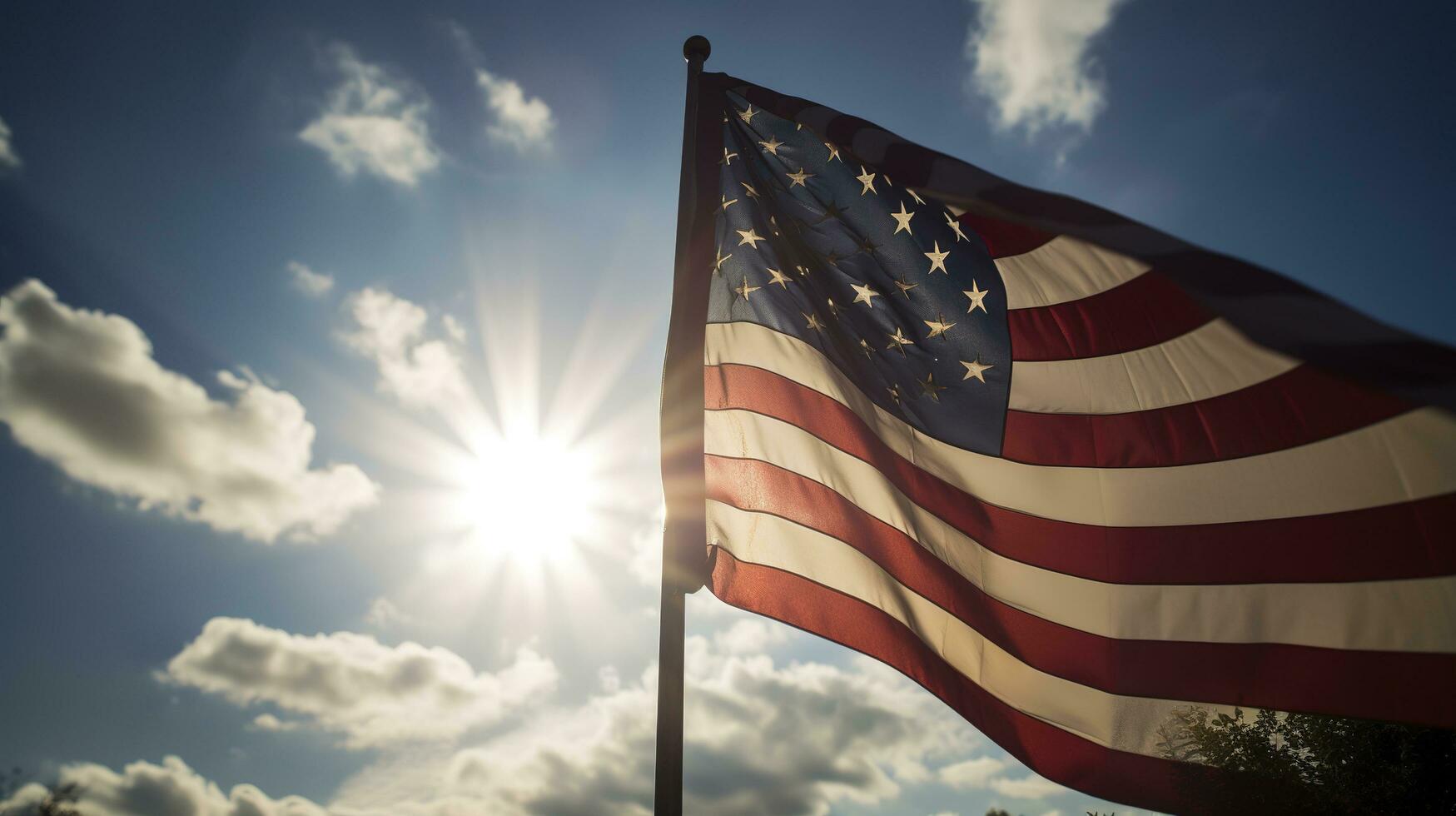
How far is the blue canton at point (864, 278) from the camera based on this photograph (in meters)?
4.82

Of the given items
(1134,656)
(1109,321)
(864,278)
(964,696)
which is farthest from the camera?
(864,278)

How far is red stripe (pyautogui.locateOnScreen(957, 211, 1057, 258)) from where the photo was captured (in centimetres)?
468

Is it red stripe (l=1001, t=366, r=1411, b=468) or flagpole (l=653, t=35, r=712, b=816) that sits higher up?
red stripe (l=1001, t=366, r=1411, b=468)

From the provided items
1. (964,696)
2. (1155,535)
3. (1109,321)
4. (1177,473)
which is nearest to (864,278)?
(1109,321)

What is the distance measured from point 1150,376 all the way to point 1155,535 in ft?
2.61

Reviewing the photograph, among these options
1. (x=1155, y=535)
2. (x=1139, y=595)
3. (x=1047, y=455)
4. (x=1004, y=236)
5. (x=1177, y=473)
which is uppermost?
(x=1004, y=236)

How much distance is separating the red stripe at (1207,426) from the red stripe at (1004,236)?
937mm

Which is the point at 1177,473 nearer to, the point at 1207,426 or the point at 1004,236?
the point at 1207,426

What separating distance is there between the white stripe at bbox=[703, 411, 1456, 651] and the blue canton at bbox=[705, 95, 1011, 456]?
0.53 m

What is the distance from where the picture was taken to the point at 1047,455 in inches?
179

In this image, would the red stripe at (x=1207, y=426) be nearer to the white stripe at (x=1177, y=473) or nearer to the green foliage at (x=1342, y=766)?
the white stripe at (x=1177, y=473)

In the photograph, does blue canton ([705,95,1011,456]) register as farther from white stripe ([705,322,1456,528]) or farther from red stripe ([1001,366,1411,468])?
red stripe ([1001,366,1411,468])

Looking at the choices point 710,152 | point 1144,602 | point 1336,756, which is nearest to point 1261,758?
point 1336,756

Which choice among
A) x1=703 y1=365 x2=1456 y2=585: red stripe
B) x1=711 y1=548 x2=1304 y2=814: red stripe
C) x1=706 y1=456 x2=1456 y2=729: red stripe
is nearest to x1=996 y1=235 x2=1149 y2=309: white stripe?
x1=703 y1=365 x2=1456 y2=585: red stripe
